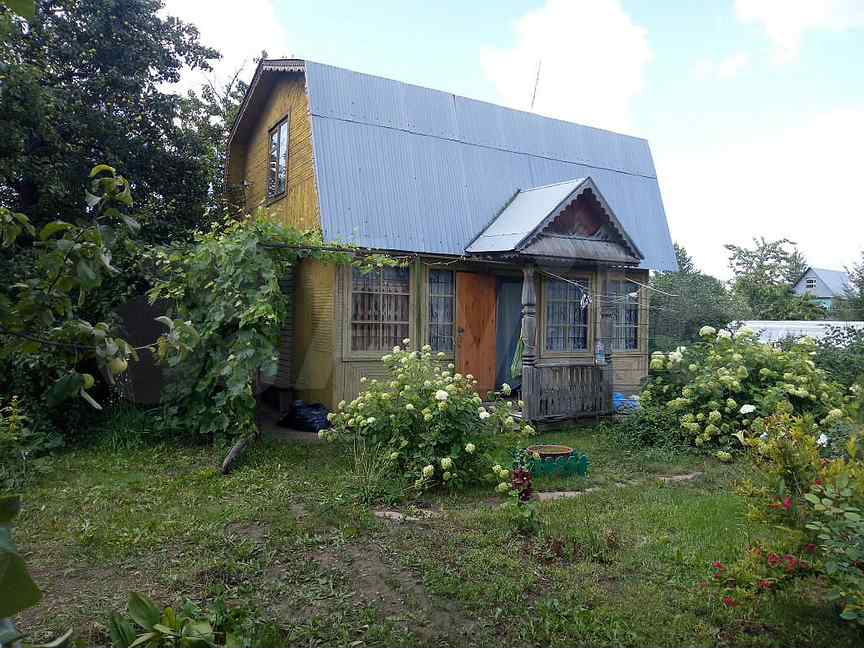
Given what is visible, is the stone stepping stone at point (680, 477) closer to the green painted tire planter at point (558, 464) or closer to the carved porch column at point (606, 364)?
the green painted tire planter at point (558, 464)

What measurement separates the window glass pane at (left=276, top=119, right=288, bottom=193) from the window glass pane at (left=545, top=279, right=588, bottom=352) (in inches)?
214

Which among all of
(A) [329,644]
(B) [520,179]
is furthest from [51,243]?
(B) [520,179]

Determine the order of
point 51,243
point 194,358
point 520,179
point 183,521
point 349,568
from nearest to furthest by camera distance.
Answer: point 51,243 < point 349,568 < point 183,521 < point 194,358 < point 520,179

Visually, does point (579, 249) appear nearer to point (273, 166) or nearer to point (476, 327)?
point (476, 327)

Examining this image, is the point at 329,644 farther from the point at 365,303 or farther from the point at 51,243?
the point at 365,303

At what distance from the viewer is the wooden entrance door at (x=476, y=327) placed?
442 inches

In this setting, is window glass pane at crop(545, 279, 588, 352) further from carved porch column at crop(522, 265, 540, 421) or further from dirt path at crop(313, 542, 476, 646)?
dirt path at crop(313, 542, 476, 646)

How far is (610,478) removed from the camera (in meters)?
7.15

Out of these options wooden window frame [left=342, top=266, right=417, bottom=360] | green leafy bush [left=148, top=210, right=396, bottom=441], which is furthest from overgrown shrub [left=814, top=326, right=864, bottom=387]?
green leafy bush [left=148, top=210, right=396, bottom=441]

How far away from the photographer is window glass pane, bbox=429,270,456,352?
1100cm

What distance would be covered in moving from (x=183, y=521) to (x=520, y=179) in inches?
362

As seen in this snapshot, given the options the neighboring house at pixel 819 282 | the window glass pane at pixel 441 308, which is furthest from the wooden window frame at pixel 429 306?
the neighboring house at pixel 819 282

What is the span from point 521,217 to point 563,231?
750 mm

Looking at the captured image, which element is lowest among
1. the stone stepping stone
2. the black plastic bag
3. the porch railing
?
the stone stepping stone
